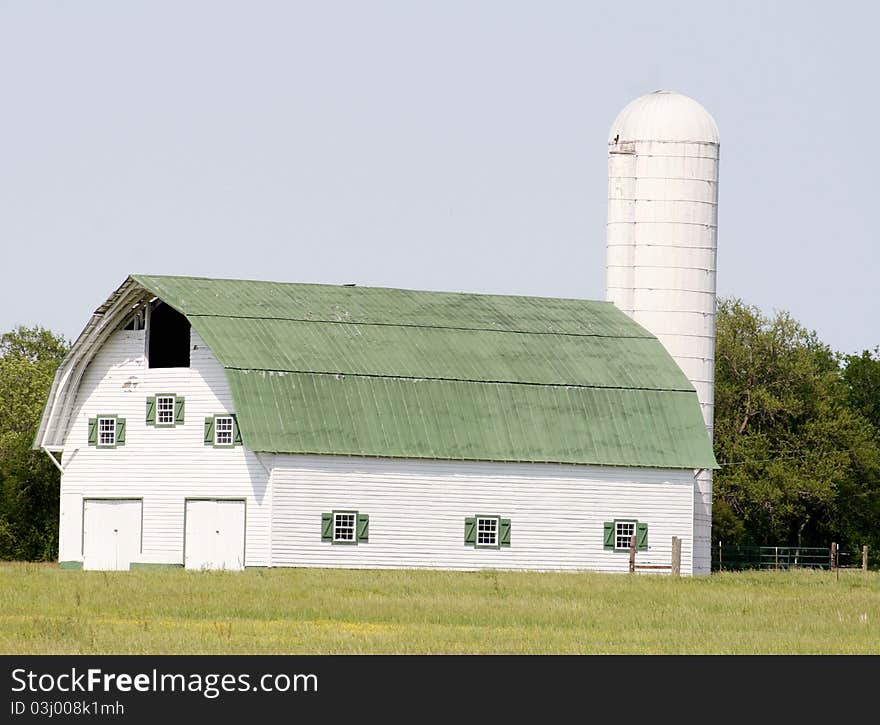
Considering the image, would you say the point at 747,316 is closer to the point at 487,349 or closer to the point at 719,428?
the point at 719,428

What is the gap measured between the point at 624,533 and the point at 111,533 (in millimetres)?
14536

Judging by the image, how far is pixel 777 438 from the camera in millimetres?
79812

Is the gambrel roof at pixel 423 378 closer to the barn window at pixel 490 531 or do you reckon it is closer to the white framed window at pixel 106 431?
the white framed window at pixel 106 431

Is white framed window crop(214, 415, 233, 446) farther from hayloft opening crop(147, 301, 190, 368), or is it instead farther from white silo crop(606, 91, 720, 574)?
white silo crop(606, 91, 720, 574)

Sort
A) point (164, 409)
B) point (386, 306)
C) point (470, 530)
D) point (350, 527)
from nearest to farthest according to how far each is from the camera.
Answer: point (350, 527)
point (470, 530)
point (164, 409)
point (386, 306)

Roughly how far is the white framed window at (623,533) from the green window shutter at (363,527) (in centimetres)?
736

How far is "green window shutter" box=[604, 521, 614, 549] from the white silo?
7.33 meters

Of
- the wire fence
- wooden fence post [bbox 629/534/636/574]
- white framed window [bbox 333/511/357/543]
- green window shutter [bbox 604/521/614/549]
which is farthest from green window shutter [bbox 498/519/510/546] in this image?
the wire fence

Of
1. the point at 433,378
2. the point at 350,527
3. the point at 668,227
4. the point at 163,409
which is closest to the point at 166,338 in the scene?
the point at 163,409

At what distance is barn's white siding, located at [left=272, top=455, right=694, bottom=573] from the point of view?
54.8 meters

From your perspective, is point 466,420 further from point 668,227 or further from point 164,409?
point 668,227

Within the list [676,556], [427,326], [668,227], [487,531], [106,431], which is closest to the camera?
[487,531]

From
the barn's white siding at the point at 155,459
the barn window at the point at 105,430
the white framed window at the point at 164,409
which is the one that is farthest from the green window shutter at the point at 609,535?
the barn window at the point at 105,430

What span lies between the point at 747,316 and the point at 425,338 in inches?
1044
